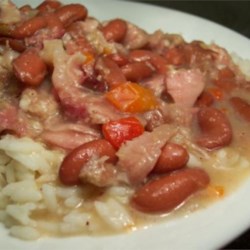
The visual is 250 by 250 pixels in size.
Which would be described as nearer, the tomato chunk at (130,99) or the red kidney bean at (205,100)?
the tomato chunk at (130,99)

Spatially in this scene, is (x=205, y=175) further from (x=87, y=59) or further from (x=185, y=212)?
(x=87, y=59)

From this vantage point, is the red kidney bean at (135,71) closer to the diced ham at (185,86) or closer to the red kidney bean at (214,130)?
the diced ham at (185,86)

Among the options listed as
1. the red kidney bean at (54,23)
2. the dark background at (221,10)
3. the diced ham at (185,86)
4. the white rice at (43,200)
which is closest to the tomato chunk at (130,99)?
the diced ham at (185,86)

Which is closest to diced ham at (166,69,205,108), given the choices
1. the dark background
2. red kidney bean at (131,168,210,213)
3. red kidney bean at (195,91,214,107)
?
red kidney bean at (195,91,214,107)

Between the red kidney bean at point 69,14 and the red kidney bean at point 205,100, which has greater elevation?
the red kidney bean at point 205,100

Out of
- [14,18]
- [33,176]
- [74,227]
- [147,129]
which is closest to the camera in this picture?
[74,227]

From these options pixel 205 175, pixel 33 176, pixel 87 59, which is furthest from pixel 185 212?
pixel 87 59

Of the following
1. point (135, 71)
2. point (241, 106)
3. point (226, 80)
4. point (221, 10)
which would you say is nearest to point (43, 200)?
point (135, 71)
